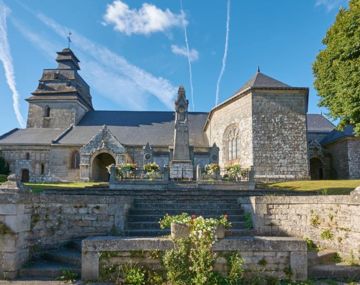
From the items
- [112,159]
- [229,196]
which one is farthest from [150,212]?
[112,159]

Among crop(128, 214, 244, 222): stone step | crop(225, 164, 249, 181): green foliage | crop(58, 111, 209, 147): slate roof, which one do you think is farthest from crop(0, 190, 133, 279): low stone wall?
crop(58, 111, 209, 147): slate roof

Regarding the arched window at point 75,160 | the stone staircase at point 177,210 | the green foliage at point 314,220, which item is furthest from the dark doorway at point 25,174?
the green foliage at point 314,220

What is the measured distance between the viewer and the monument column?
1741 centimetres

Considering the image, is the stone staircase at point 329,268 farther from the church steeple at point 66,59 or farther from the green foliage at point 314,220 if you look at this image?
the church steeple at point 66,59

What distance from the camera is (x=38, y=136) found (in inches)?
1148

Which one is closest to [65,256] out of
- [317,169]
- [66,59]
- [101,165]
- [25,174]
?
[101,165]

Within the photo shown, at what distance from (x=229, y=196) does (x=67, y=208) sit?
16.8 ft

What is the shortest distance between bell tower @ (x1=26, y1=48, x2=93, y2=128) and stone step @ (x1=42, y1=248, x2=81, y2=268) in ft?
85.4

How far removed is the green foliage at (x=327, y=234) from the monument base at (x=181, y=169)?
10797 millimetres

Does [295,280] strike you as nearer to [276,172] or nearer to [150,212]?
[150,212]

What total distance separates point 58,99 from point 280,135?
2403cm

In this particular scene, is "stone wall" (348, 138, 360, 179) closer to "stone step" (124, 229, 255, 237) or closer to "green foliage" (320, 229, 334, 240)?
"green foliage" (320, 229, 334, 240)

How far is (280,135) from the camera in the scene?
71.7ft

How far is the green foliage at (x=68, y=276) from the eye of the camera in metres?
5.13
